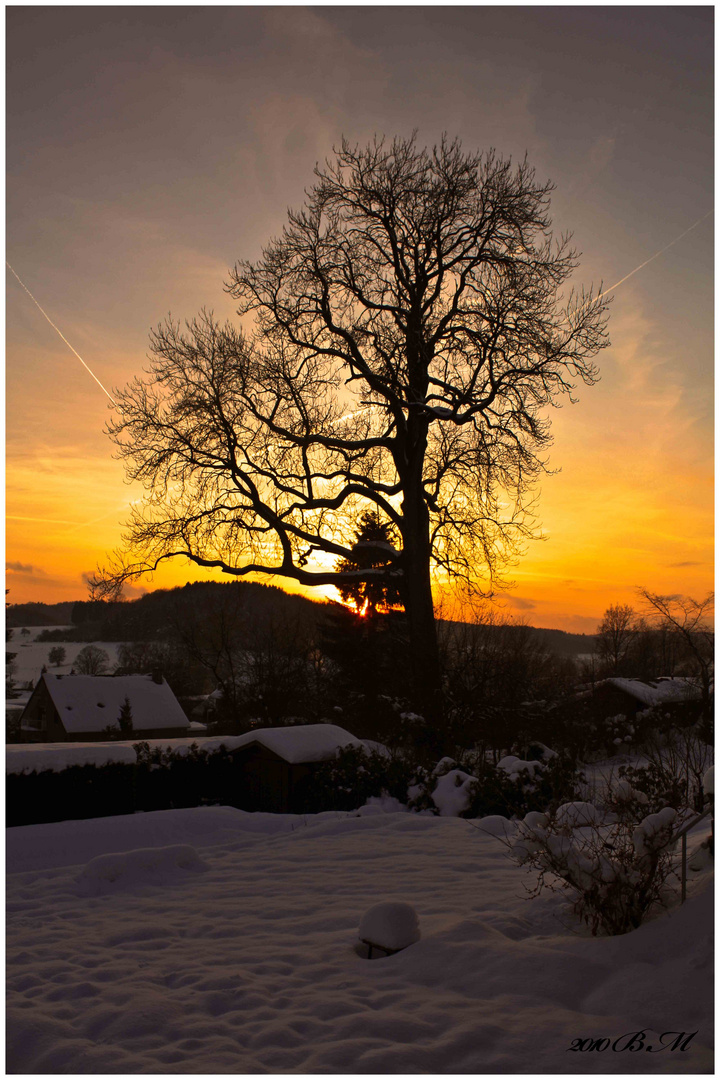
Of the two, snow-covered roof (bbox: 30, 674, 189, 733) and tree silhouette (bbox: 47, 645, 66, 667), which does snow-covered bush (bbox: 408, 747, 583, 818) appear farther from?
tree silhouette (bbox: 47, 645, 66, 667)

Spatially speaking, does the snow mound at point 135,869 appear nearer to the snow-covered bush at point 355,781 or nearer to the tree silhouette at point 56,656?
the snow-covered bush at point 355,781

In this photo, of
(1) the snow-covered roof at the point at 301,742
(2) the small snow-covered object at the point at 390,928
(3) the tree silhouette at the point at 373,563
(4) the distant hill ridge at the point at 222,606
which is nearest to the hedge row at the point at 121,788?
(1) the snow-covered roof at the point at 301,742

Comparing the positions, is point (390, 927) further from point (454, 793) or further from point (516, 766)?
point (516, 766)

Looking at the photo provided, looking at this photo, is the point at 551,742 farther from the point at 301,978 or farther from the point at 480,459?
the point at 301,978

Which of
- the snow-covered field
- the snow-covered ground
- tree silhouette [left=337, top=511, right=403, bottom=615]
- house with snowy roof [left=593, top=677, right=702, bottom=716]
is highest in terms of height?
tree silhouette [left=337, top=511, right=403, bottom=615]

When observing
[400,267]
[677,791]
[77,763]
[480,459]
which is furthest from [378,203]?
[677,791]

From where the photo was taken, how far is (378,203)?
15398mm

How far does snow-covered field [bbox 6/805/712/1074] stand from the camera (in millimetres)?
3340

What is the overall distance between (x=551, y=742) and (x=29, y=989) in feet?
52.3

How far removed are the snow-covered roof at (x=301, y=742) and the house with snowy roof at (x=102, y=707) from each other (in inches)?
1002

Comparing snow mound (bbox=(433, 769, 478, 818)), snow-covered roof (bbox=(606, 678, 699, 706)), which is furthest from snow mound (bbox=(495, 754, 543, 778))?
snow-covered roof (bbox=(606, 678, 699, 706))

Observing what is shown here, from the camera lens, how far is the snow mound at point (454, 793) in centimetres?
1076

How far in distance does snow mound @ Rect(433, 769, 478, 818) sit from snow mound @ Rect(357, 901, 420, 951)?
6157 mm

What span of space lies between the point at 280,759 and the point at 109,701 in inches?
1168
